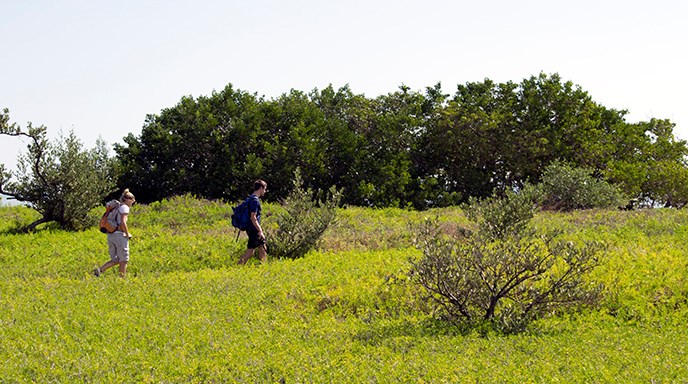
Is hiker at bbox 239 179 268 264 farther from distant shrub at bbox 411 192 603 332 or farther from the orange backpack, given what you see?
distant shrub at bbox 411 192 603 332

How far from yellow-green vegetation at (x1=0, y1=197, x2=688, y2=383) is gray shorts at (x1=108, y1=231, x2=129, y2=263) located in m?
0.75

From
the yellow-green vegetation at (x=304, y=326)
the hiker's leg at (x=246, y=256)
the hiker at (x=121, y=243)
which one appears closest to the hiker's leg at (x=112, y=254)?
the hiker at (x=121, y=243)

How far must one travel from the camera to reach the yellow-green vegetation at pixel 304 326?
7.37m

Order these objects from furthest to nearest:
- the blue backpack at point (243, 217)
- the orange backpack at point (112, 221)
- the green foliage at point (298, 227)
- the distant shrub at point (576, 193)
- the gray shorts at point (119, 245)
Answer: the distant shrub at point (576, 193)
the green foliage at point (298, 227)
the blue backpack at point (243, 217)
the gray shorts at point (119, 245)
the orange backpack at point (112, 221)

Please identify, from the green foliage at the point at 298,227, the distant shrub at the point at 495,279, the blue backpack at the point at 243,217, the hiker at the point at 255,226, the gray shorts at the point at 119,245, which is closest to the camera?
the distant shrub at the point at 495,279

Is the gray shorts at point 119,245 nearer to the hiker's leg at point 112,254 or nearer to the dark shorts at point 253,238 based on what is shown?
the hiker's leg at point 112,254

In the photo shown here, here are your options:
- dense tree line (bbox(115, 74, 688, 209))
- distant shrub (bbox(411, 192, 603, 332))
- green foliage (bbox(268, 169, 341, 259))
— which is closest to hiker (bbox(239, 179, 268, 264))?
green foliage (bbox(268, 169, 341, 259))

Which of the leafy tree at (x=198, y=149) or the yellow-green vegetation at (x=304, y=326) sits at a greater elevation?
the leafy tree at (x=198, y=149)

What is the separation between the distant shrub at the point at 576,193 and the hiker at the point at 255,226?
50.8 feet

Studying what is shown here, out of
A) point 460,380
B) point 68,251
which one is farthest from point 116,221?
point 460,380

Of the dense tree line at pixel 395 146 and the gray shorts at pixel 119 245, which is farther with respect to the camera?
the dense tree line at pixel 395 146

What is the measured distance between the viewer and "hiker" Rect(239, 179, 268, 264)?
1552 centimetres

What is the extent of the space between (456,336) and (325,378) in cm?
240

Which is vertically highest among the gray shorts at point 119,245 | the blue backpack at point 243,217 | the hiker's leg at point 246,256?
the blue backpack at point 243,217
